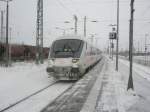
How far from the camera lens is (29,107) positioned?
9.82 metres

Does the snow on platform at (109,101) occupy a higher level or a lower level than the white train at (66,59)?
lower

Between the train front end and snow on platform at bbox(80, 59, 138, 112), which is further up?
the train front end

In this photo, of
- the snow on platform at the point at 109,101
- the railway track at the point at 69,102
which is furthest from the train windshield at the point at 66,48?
the snow on platform at the point at 109,101

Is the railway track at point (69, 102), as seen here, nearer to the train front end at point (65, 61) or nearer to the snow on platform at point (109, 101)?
the snow on platform at point (109, 101)

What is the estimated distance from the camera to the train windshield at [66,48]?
58.3 ft

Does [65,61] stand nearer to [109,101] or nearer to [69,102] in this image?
[69,102]

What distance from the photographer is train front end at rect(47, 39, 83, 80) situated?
1727 centimetres

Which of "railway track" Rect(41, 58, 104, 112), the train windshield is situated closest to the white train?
the train windshield

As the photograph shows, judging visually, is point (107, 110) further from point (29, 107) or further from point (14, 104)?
point (14, 104)

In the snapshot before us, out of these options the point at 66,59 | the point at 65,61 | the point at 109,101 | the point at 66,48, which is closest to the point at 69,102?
the point at 109,101

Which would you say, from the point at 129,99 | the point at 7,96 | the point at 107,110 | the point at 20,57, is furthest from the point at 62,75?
the point at 20,57

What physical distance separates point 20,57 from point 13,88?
103 feet

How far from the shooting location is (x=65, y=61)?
57.0ft

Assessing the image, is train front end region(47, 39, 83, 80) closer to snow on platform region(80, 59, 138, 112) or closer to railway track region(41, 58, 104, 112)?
railway track region(41, 58, 104, 112)
